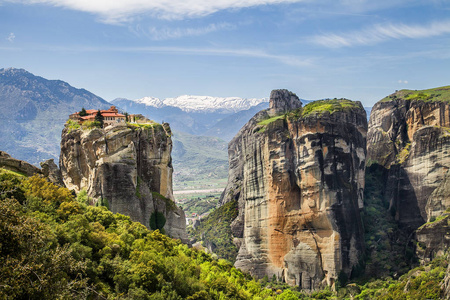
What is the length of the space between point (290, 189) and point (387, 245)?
17.9m

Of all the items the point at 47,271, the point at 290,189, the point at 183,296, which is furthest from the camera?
the point at 290,189

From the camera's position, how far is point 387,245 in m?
77.4

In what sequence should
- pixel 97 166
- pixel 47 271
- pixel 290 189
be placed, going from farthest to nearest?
1. pixel 290 189
2. pixel 97 166
3. pixel 47 271

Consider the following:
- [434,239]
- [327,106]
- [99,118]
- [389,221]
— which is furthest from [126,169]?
[389,221]

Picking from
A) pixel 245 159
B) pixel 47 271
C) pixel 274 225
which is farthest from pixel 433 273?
pixel 47 271

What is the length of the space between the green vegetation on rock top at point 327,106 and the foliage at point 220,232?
28.6m

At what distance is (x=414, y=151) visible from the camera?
81.2m

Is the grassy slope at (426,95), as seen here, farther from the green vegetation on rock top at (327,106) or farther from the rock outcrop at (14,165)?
the rock outcrop at (14,165)

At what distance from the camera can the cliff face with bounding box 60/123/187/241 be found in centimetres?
4903

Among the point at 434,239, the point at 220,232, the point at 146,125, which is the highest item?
the point at 146,125

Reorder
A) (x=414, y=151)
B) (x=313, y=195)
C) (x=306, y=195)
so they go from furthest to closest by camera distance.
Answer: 1. (x=414, y=151)
2. (x=306, y=195)
3. (x=313, y=195)

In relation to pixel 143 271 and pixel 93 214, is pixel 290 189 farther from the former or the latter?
pixel 143 271

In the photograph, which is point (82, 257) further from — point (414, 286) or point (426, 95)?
point (426, 95)

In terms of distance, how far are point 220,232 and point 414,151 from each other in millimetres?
38658
